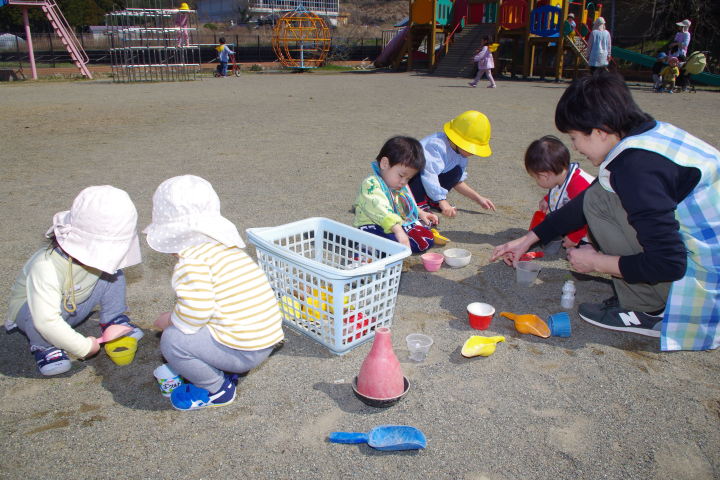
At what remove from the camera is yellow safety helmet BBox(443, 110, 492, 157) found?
401cm

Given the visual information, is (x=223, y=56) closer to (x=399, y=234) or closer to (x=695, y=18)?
(x=695, y=18)

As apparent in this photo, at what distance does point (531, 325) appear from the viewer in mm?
2814

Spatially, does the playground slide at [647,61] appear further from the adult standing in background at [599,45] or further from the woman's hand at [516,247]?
the woman's hand at [516,247]

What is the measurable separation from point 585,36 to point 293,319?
20477 millimetres

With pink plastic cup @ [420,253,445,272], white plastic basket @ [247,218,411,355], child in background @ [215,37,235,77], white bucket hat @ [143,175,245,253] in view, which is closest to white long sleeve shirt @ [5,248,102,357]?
white bucket hat @ [143,175,245,253]

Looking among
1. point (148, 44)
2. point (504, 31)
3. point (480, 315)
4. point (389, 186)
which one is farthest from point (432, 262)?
point (504, 31)

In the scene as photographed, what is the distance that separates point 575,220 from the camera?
3127mm

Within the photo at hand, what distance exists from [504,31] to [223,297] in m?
20.0

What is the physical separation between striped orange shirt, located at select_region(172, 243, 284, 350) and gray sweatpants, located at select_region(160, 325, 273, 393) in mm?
38

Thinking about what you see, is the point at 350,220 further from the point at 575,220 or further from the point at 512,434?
the point at 512,434

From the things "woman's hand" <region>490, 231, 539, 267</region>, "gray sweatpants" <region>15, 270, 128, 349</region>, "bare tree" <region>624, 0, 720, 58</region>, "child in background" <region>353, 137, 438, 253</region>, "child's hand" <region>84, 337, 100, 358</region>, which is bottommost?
"child's hand" <region>84, 337, 100, 358</region>

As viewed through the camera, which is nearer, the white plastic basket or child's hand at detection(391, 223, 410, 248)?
the white plastic basket

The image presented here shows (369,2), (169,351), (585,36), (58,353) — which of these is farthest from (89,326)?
(369,2)

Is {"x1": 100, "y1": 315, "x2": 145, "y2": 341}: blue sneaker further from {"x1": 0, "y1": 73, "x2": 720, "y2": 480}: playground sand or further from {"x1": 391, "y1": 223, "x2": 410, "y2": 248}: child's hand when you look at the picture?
{"x1": 391, "y1": 223, "x2": 410, "y2": 248}: child's hand
